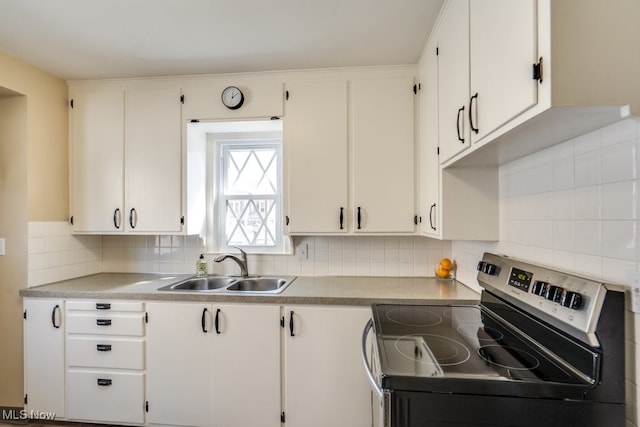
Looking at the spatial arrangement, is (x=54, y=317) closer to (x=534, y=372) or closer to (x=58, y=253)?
(x=58, y=253)

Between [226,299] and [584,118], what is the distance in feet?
5.89

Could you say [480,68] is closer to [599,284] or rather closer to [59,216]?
[599,284]

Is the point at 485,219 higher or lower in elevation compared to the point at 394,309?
higher

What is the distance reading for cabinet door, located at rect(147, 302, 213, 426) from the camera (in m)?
Answer: 1.88

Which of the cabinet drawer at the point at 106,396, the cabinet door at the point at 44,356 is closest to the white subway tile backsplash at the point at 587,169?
the cabinet drawer at the point at 106,396

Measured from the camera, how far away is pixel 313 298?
1811 millimetres

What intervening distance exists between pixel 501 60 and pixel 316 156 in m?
1.32

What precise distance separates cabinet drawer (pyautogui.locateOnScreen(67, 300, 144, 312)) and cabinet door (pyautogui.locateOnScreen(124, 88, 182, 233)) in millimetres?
549

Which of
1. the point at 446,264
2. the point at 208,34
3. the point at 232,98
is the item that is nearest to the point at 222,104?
the point at 232,98

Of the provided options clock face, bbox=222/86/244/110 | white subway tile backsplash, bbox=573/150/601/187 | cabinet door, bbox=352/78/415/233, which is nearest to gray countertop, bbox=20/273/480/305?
cabinet door, bbox=352/78/415/233

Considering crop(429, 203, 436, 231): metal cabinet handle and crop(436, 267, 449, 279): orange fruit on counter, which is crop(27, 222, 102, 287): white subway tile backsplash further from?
crop(436, 267, 449, 279): orange fruit on counter

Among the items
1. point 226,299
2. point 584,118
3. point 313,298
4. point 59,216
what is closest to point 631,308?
point 584,118

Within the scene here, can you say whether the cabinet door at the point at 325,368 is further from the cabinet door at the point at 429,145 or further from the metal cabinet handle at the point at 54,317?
the metal cabinet handle at the point at 54,317

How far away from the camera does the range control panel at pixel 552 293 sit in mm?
885
